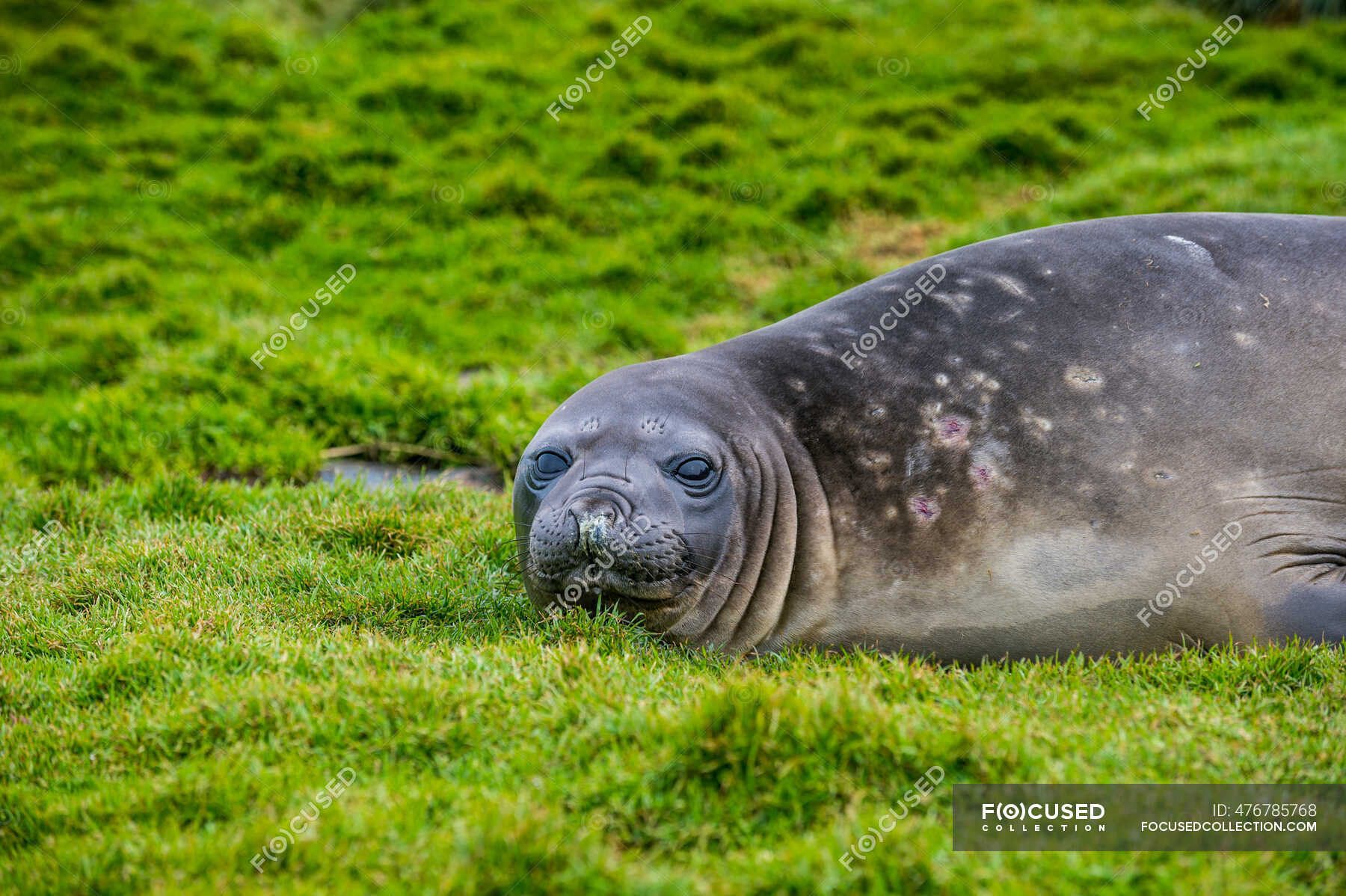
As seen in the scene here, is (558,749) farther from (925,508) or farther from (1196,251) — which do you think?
(1196,251)

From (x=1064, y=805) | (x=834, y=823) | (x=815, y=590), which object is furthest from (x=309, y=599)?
(x=1064, y=805)

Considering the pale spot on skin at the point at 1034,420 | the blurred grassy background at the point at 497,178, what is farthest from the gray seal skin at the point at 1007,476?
the blurred grassy background at the point at 497,178

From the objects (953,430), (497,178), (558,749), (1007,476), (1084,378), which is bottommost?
(558,749)

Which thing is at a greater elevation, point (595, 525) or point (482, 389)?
point (595, 525)

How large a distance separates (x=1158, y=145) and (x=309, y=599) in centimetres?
885

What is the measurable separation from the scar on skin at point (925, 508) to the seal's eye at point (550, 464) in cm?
113

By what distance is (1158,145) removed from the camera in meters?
9.92

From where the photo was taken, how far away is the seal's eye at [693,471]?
11.8 feet

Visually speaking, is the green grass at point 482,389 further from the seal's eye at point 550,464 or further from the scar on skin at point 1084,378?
the scar on skin at point 1084,378

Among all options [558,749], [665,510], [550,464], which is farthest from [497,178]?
[558,749]

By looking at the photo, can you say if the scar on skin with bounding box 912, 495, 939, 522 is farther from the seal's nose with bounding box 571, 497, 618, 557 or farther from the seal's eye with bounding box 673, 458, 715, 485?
the seal's nose with bounding box 571, 497, 618, 557

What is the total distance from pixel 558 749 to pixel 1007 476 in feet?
5.75

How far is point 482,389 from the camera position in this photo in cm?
657

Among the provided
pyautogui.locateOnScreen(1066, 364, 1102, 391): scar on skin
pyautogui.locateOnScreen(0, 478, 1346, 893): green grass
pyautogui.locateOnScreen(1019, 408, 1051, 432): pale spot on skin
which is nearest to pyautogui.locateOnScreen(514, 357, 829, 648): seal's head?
pyautogui.locateOnScreen(0, 478, 1346, 893): green grass
